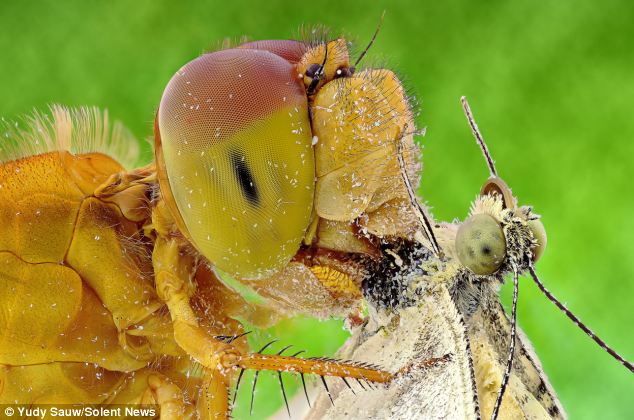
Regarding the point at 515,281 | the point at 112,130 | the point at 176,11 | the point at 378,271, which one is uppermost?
the point at 176,11

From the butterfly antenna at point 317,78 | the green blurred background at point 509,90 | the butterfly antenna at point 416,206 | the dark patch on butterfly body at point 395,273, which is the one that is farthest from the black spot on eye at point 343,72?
the green blurred background at point 509,90

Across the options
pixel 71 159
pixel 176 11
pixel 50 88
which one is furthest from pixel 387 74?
pixel 50 88

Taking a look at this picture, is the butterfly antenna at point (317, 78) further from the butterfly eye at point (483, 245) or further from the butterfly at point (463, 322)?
the butterfly eye at point (483, 245)

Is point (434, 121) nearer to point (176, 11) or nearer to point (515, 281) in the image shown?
point (176, 11)

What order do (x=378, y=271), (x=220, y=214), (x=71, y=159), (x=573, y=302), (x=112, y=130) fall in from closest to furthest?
(x=220, y=214) → (x=378, y=271) → (x=71, y=159) → (x=112, y=130) → (x=573, y=302)

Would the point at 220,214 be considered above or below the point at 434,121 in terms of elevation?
below

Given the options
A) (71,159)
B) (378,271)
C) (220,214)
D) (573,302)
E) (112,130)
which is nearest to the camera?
(220,214)
